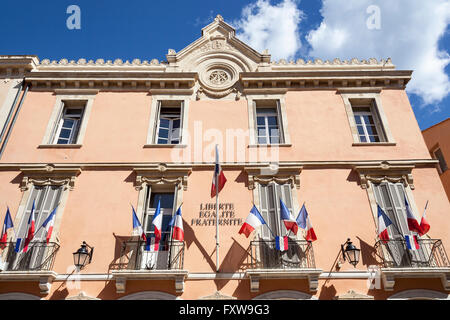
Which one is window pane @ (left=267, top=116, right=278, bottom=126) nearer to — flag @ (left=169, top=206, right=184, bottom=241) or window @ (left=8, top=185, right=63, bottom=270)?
flag @ (left=169, top=206, right=184, bottom=241)

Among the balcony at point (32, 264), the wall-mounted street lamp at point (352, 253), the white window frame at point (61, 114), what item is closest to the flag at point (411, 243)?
the wall-mounted street lamp at point (352, 253)

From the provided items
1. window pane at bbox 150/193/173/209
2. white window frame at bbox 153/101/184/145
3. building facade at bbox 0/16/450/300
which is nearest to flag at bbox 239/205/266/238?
building facade at bbox 0/16/450/300

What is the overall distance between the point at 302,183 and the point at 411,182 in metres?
3.03

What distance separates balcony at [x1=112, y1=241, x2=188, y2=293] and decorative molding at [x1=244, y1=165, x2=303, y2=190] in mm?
2742

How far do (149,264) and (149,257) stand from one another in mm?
187

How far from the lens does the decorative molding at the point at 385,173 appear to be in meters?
A: 9.79

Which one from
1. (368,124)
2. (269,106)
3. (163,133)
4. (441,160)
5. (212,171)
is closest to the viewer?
(212,171)

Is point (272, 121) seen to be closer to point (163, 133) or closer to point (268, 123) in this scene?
point (268, 123)

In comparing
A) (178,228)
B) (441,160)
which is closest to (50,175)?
(178,228)

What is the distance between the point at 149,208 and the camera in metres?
9.62

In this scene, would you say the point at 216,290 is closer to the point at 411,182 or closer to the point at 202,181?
the point at 202,181

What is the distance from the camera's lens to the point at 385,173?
9906 millimetres

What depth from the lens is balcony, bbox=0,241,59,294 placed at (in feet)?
26.1

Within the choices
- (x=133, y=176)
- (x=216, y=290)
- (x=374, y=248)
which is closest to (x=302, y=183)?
(x=374, y=248)
